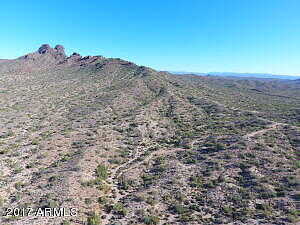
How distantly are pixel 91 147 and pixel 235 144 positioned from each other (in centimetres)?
1532

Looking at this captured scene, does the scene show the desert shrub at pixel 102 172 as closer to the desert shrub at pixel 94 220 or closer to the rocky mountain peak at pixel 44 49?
the desert shrub at pixel 94 220

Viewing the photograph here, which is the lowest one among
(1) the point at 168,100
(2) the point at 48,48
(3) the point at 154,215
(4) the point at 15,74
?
(3) the point at 154,215

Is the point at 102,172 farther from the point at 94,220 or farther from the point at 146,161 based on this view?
the point at 94,220

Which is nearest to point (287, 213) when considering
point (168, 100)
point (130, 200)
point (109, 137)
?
point (130, 200)

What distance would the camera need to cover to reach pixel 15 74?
90.9 metres

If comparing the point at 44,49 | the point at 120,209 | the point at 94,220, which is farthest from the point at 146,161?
the point at 44,49

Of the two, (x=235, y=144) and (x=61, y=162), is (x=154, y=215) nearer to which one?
(x=61, y=162)

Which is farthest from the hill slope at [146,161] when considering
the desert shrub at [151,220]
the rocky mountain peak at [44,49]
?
the rocky mountain peak at [44,49]

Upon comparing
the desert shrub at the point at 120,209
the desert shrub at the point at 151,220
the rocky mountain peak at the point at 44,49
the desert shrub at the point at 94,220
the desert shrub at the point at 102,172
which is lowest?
the desert shrub at the point at 151,220

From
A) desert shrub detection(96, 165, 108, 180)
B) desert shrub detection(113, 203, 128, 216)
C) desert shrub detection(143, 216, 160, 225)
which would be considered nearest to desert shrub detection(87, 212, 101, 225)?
desert shrub detection(113, 203, 128, 216)

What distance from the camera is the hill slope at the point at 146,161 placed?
18016 millimetres

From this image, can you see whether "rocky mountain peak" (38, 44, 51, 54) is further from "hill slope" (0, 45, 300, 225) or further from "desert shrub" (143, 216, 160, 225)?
"desert shrub" (143, 216, 160, 225)

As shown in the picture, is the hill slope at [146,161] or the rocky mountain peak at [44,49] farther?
the rocky mountain peak at [44,49]

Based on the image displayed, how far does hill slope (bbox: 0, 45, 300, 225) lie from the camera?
59.1ft
